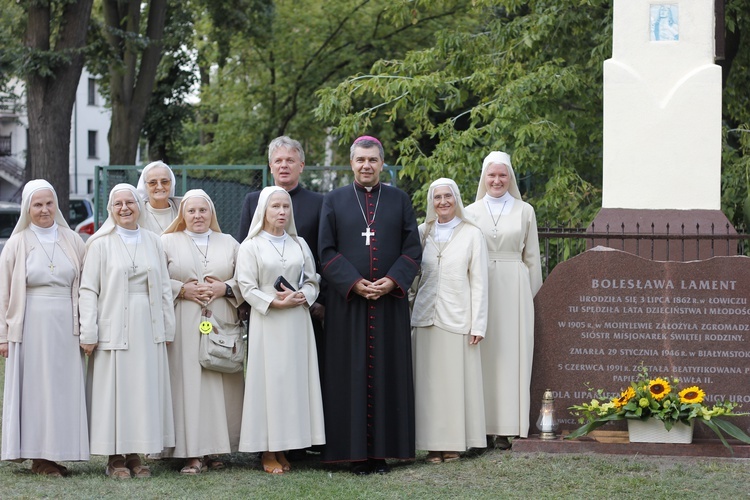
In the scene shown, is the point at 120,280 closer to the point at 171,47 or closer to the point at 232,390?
the point at 232,390

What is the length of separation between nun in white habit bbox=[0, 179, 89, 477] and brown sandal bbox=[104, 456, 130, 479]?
216 mm

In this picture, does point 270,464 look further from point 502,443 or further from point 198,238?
point 502,443

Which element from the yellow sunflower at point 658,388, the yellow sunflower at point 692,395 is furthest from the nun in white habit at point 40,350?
the yellow sunflower at point 692,395

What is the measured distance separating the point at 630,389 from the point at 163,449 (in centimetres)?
308

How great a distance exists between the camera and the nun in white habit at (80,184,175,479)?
6.90 meters

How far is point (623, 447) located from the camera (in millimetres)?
7473

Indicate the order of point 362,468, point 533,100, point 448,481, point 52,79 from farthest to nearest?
point 52,79 → point 533,100 → point 362,468 → point 448,481

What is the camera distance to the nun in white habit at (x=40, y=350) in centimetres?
689

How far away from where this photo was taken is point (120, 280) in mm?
6949

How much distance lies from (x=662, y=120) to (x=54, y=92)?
10.3 meters

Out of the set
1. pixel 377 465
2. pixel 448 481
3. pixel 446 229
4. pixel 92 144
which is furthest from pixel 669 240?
pixel 92 144

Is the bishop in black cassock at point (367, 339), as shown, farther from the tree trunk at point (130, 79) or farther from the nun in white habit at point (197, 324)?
the tree trunk at point (130, 79)

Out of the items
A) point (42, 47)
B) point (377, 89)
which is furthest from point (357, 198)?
point (42, 47)

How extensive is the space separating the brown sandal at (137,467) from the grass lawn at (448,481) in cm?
10
